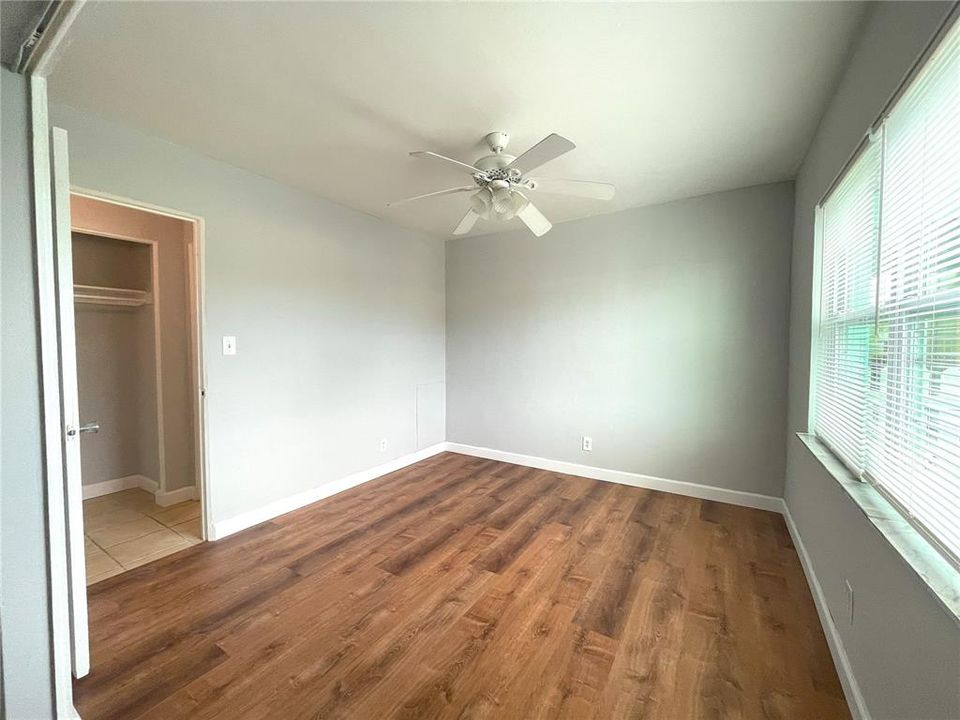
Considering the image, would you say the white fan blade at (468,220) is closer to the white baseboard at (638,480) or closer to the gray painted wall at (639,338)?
the gray painted wall at (639,338)

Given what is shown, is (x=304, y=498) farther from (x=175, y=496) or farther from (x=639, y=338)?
(x=639, y=338)

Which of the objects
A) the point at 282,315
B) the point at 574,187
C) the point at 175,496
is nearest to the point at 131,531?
the point at 175,496

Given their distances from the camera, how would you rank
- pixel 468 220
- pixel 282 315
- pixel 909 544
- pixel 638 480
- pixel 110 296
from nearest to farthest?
pixel 909 544 → pixel 468 220 → pixel 282 315 → pixel 110 296 → pixel 638 480

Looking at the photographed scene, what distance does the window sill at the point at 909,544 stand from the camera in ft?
2.66

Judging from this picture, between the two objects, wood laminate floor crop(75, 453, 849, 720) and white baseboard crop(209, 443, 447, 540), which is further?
white baseboard crop(209, 443, 447, 540)

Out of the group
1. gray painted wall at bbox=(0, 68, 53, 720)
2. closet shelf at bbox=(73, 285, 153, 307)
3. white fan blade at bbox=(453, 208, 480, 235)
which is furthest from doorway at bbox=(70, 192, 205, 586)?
white fan blade at bbox=(453, 208, 480, 235)

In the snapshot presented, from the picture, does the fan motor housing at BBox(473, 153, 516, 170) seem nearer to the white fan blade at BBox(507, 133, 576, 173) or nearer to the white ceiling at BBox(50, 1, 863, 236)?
the white ceiling at BBox(50, 1, 863, 236)

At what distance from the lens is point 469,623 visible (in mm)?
1729

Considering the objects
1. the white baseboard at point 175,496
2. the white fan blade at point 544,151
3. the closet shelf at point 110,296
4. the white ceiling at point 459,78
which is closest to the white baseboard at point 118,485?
the white baseboard at point 175,496

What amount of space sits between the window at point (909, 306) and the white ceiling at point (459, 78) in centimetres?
57

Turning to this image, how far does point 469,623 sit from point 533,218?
87.3 inches

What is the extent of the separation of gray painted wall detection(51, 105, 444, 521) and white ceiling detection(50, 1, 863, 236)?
0.72ft

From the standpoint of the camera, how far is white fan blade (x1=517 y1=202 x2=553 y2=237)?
2.18 meters

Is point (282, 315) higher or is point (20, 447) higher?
point (282, 315)
